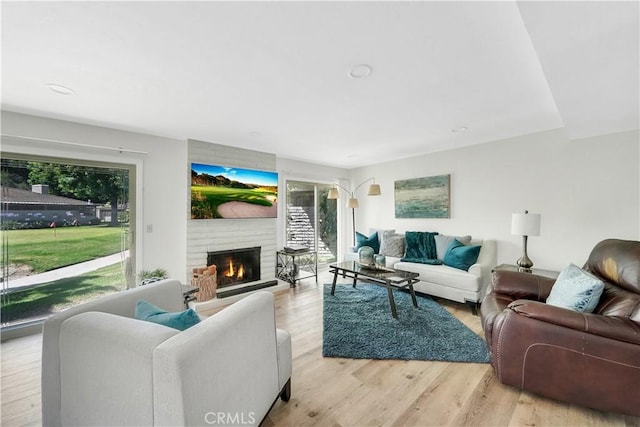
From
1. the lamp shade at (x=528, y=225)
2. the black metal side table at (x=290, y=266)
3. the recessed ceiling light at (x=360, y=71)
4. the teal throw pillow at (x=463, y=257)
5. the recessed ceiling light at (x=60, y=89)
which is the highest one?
the recessed ceiling light at (x=60, y=89)

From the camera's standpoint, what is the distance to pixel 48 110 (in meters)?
2.54

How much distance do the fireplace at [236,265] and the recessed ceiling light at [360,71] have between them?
3.03 m

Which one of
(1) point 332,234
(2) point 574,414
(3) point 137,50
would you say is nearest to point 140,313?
(3) point 137,50

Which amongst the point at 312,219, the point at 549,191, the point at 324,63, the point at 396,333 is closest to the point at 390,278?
the point at 396,333

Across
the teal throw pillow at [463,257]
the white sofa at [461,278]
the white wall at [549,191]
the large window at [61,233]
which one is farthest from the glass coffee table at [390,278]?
the large window at [61,233]

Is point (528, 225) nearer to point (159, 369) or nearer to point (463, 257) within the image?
point (463, 257)

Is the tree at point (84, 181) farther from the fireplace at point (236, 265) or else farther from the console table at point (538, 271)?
the console table at point (538, 271)

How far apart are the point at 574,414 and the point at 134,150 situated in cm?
470

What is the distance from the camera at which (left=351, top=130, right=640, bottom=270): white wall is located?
2.88m

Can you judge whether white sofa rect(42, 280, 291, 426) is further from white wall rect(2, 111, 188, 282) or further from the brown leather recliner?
white wall rect(2, 111, 188, 282)

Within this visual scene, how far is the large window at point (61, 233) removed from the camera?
2.62 meters

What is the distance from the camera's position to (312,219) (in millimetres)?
5406

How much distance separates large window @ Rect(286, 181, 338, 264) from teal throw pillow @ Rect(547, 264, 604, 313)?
3839mm

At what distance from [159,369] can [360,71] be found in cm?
207
